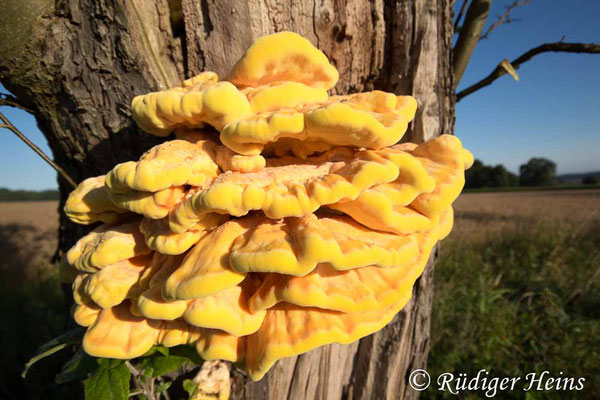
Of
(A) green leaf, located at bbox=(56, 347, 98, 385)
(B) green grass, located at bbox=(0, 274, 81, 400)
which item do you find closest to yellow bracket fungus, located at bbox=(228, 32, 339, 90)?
(A) green leaf, located at bbox=(56, 347, 98, 385)

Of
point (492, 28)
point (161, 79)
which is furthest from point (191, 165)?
point (492, 28)

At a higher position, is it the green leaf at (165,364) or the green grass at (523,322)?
the green leaf at (165,364)

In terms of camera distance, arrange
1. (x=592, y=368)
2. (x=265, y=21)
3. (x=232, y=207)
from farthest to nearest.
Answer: (x=592, y=368)
(x=265, y=21)
(x=232, y=207)

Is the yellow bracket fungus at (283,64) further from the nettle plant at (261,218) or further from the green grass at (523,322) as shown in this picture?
the green grass at (523,322)

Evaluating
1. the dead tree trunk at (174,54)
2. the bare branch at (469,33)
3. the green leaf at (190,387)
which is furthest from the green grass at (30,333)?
the bare branch at (469,33)

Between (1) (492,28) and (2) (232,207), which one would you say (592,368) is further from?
(2) (232,207)

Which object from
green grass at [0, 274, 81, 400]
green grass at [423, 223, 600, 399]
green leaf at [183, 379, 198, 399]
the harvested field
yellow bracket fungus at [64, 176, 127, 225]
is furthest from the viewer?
the harvested field

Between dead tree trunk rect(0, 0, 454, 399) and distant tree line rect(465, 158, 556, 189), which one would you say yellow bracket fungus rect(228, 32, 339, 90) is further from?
distant tree line rect(465, 158, 556, 189)
